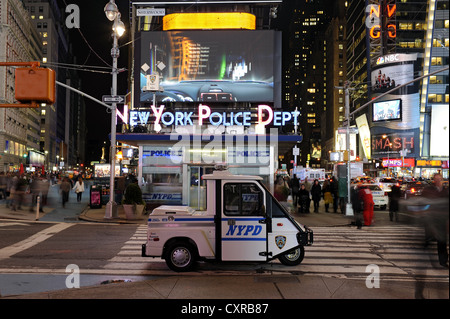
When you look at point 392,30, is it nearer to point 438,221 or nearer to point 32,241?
point 32,241

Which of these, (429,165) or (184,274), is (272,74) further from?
(429,165)

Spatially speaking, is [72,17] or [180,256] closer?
[180,256]

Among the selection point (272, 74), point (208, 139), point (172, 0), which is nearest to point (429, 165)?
point (272, 74)

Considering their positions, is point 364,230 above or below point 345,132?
below

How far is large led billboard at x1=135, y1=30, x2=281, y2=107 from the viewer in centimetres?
3600

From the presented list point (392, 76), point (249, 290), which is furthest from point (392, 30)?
point (249, 290)

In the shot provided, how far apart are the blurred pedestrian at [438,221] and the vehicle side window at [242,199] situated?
4.09m

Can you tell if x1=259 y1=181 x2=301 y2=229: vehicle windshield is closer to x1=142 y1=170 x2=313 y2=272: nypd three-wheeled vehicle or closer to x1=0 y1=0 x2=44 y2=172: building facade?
x1=142 y1=170 x2=313 y2=272: nypd three-wheeled vehicle

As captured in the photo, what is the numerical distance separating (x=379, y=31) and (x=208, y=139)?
254 ft

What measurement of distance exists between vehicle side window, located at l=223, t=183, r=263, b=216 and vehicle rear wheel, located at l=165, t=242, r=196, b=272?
117 cm

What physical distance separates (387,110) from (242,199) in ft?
271

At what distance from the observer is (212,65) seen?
3625cm

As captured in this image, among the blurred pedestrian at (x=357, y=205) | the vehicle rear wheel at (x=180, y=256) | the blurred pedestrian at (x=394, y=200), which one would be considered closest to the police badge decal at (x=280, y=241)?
the vehicle rear wheel at (x=180, y=256)

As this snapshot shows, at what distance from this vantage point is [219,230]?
30.2 ft
